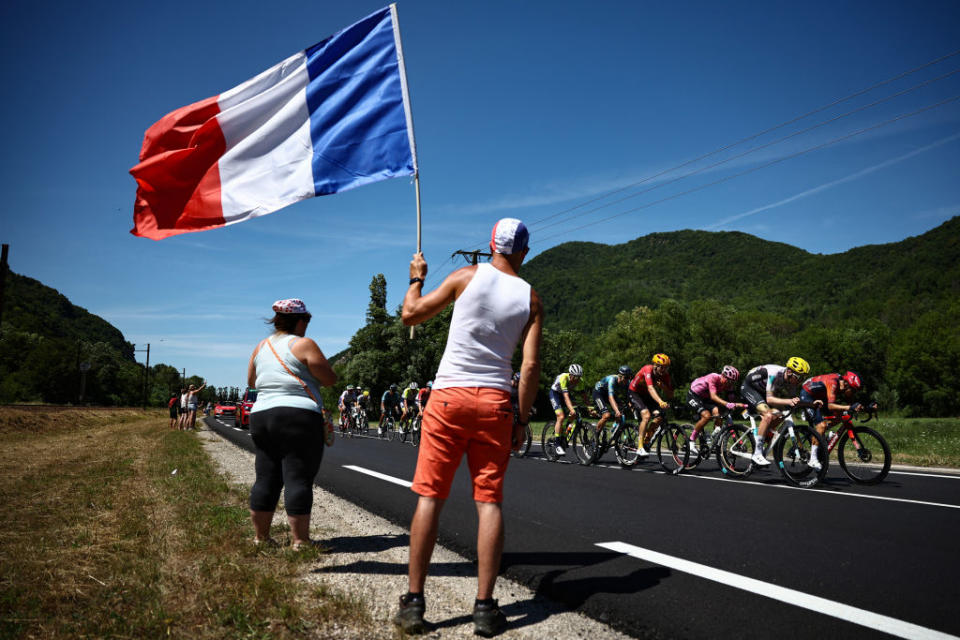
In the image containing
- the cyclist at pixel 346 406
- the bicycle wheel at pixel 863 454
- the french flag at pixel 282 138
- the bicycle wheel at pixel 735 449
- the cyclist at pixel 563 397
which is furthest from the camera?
the cyclist at pixel 346 406

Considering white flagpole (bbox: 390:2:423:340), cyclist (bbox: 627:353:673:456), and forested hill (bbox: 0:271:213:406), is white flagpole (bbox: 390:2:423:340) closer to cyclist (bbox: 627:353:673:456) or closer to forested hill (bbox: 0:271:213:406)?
cyclist (bbox: 627:353:673:456)

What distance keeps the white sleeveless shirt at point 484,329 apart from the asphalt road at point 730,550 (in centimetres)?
143

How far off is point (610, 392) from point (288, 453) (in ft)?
26.9

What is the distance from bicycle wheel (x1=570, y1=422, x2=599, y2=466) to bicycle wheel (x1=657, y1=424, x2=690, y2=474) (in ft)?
4.80

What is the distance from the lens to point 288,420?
4145mm

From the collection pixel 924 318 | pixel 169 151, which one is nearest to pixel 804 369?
pixel 169 151

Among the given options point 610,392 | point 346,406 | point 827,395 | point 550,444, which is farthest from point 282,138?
point 346,406

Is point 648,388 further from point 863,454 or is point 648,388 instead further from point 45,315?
point 45,315

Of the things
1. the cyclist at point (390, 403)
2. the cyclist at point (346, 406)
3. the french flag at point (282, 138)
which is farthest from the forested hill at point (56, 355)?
the french flag at point (282, 138)

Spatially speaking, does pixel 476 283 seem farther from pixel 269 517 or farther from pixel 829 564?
pixel 829 564

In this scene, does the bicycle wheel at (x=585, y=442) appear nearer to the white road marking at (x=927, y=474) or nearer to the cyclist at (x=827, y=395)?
the cyclist at (x=827, y=395)

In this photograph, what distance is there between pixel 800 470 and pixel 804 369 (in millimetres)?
1426

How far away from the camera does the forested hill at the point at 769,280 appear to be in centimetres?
9088

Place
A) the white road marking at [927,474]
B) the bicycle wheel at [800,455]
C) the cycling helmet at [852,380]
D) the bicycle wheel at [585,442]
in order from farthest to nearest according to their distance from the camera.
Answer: the bicycle wheel at [585,442]
the white road marking at [927,474]
the cycling helmet at [852,380]
the bicycle wheel at [800,455]
